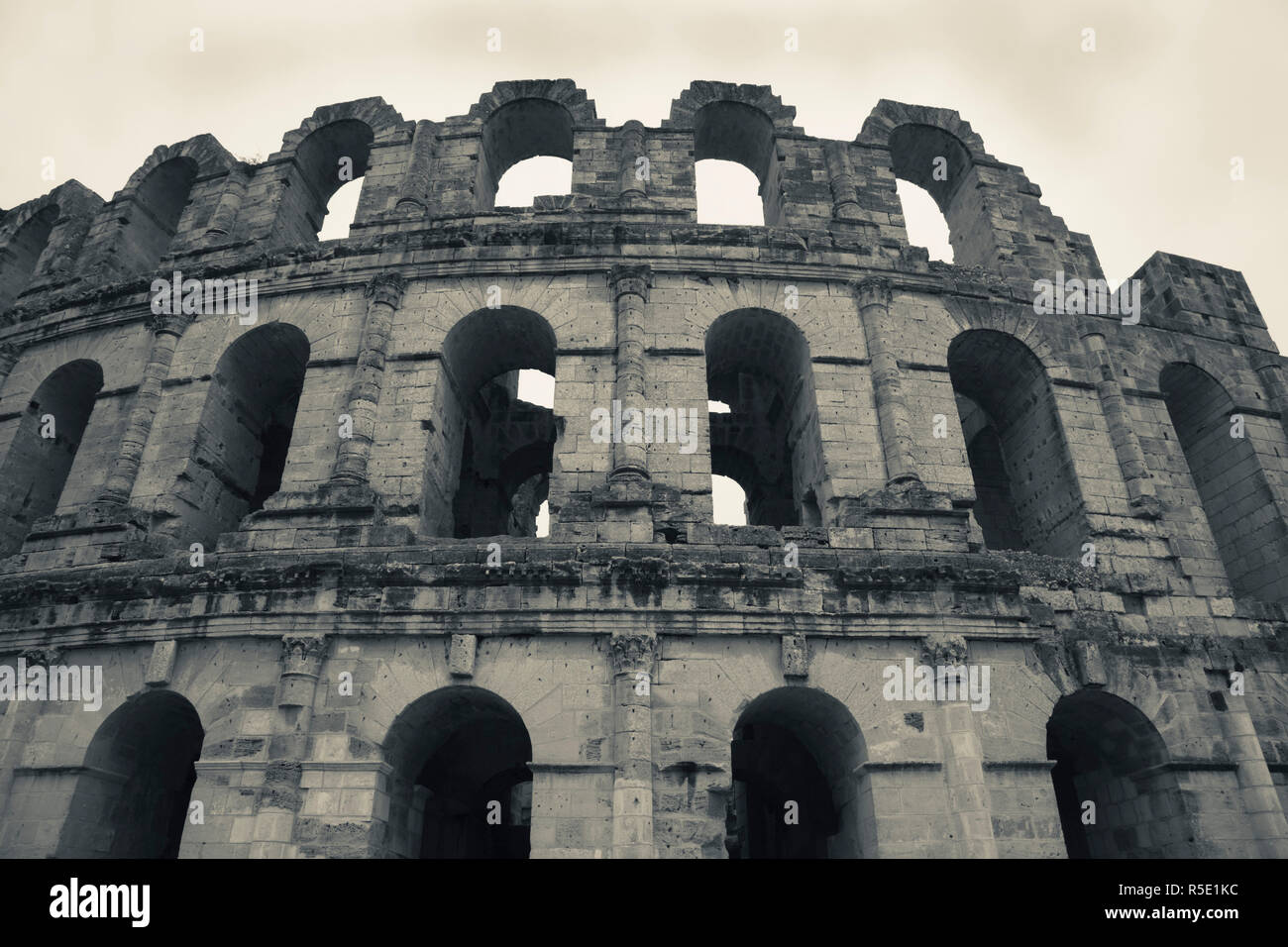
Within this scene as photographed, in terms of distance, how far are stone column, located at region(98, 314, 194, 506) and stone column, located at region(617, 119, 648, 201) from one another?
7.91m

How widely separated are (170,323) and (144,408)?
1.72 metres

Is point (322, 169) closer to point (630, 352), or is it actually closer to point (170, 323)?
point (170, 323)

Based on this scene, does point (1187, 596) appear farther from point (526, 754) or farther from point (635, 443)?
point (526, 754)

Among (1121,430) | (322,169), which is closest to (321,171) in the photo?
(322,169)

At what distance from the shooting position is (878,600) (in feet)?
32.4

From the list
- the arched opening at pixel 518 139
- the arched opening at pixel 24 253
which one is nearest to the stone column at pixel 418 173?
the arched opening at pixel 518 139

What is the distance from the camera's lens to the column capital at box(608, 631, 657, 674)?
9.24 meters

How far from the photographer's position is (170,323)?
1307 centimetres

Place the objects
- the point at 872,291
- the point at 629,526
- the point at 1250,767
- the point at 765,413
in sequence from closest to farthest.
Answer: the point at 1250,767
the point at 629,526
the point at 872,291
the point at 765,413

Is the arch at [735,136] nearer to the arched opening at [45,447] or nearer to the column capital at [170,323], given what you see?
the column capital at [170,323]

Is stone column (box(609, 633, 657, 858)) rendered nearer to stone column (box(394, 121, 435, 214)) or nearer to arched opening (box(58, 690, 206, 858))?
arched opening (box(58, 690, 206, 858))

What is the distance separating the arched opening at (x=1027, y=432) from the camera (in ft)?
39.6

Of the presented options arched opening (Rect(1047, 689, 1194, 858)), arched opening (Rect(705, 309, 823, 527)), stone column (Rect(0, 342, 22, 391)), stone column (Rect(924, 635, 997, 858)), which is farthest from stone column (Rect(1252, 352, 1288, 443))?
stone column (Rect(0, 342, 22, 391))
